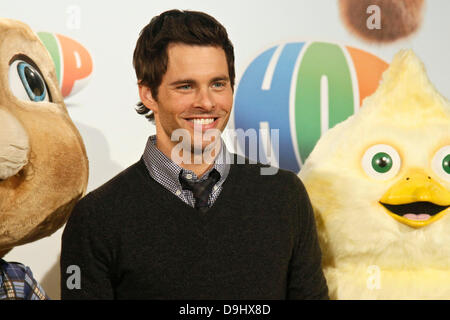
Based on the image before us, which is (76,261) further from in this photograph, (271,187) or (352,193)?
(352,193)

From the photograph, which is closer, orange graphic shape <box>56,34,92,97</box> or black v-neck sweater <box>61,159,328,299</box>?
black v-neck sweater <box>61,159,328,299</box>

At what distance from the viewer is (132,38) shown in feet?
5.00

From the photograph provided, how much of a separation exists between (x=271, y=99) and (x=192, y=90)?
1.14 feet

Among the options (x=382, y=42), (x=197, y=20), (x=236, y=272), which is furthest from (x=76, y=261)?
(x=382, y=42)

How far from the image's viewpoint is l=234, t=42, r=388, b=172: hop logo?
1.48 metres

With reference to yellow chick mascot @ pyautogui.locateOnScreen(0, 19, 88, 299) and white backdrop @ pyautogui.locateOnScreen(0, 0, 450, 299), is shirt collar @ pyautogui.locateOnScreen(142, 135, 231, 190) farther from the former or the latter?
white backdrop @ pyautogui.locateOnScreen(0, 0, 450, 299)

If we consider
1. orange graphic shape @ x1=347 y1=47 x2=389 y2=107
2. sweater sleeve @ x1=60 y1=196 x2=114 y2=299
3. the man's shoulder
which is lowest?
sweater sleeve @ x1=60 y1=196 x2=114 y2=299

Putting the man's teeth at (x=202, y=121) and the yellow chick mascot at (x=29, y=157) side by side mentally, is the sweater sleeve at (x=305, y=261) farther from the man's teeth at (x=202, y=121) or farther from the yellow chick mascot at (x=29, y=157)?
the yellow chick mascot at (x=29, y=157)

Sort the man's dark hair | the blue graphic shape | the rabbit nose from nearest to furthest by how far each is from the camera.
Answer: the rabbit nose < the man's dark hair < the blue graphic shape

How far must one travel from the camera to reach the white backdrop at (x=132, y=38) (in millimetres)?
1515

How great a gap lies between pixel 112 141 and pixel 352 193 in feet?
2.01

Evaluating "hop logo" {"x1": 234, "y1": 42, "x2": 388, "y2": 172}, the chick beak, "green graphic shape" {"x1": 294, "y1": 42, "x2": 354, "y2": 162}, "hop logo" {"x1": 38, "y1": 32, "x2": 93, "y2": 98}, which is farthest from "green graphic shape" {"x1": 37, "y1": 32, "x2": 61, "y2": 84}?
the chick beak

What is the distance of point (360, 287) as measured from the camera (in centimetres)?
128

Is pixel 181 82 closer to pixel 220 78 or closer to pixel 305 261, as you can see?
pixel 220 78
